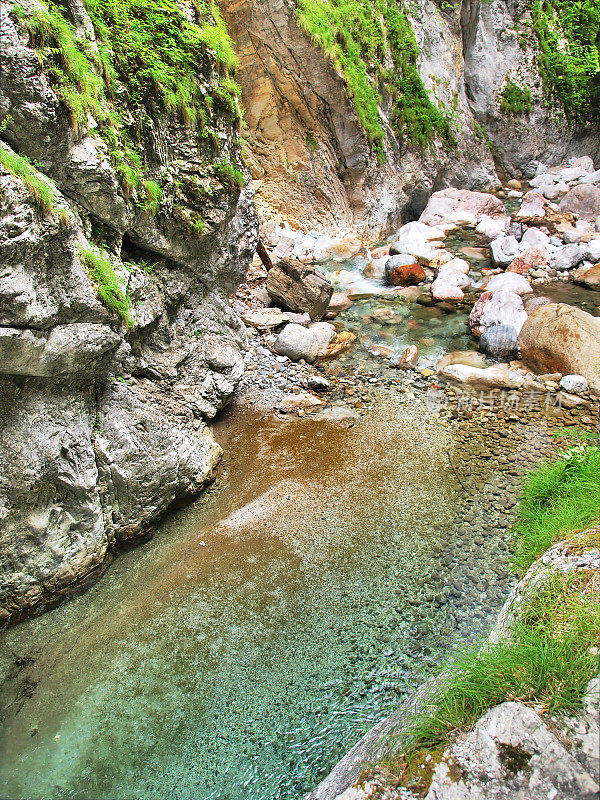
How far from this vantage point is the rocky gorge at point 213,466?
134 inches

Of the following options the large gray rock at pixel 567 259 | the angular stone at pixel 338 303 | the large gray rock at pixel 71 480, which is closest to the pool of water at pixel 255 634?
the large gray rock at pixel 71 480

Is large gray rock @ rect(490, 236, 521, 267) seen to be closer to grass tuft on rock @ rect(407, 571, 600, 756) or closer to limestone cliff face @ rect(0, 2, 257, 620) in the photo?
limestone cliff face @ rect(0, 2, 257, 620)

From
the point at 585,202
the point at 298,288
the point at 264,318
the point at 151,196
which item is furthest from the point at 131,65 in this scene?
the point at 585,202

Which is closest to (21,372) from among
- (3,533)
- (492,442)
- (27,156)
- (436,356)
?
(3,533)

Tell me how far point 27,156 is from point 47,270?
0.91 meters

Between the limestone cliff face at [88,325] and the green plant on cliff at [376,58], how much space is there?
8924 mm

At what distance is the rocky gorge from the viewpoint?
339 centimetres

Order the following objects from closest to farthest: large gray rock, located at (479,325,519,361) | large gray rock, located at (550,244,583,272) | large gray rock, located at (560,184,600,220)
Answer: large gray rock, located at (479,325,519,361)
large gray rock, located at (550,244,583,272)
large gray rock, located at (560,184,600,220)

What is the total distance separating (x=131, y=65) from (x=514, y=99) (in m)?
18.3

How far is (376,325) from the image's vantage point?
9.72 meters

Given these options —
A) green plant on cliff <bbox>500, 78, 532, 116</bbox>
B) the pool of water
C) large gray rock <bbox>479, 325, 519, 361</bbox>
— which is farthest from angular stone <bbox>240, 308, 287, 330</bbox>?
green plant on cliff <bbox>500, 78, 532, 116</bbox>

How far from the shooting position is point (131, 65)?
16.1 feet

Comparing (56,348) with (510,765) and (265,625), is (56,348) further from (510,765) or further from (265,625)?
(510,765)

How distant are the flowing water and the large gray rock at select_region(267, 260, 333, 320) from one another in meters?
4.04
